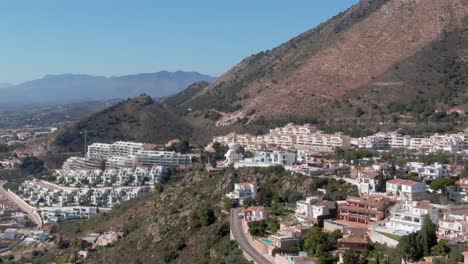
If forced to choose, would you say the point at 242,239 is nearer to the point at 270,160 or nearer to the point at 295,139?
the point at 270,160

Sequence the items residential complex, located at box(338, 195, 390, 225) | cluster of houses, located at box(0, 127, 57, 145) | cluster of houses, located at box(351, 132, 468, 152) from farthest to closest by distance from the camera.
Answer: cluster of houses, located at box(0, 127, 57, 145)
cluster of houses, located at box(351, 132, 468, 152)
residential complex, located at box(338, 195, 390, 225)

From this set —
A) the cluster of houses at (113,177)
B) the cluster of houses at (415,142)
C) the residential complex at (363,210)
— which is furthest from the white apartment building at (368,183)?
the cluster of houses at (113,177)

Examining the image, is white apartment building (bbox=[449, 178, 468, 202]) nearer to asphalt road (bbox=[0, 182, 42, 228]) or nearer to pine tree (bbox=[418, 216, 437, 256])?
pine tree (bbox=[418, 216, 437, 256])

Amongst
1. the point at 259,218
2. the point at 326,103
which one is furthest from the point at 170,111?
the point at 259,218

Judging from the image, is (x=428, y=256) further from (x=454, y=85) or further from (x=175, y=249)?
(x=454, y=85)

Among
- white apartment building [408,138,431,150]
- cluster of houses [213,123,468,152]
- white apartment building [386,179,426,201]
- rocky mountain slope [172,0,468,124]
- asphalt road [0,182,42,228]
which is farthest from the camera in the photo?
rocky mountain slope [172,0,468,124]

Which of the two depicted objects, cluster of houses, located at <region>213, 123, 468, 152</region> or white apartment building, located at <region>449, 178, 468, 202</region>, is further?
cluster of houses, located at <region>213, 123, 468, 152</region>

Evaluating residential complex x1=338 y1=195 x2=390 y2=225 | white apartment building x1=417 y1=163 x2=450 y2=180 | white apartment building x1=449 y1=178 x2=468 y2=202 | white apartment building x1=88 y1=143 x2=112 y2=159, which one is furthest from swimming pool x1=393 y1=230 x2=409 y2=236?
white apartment building x1=88 y1=143 x2=112 y2=159

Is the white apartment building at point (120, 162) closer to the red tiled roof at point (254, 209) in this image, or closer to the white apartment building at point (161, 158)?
the white apartment building at point (161, 158)
